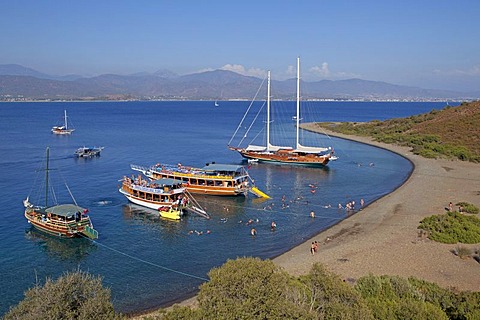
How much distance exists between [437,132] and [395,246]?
6391 cm

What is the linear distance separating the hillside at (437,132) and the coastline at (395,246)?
22.8m

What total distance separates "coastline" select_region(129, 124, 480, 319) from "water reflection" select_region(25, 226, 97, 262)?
404 inches

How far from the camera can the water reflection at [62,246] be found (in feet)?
95.5

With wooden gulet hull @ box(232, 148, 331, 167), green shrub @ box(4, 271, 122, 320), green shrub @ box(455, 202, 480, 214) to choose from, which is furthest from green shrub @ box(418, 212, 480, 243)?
wooden gulet hull @ box(232, 148, 331, 167)

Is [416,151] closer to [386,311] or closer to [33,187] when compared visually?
[33,187]

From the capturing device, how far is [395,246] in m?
29.0

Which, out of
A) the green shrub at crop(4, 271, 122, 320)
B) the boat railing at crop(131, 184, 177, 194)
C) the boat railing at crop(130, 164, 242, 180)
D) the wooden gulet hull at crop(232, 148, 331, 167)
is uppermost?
the green shrub at crop(4, 271, 122, 320)

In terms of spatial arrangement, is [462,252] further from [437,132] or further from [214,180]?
[437,132]

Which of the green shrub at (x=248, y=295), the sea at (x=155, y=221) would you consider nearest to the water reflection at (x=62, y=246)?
the sea at (x=155, y=221)

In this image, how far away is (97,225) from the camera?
35.0 metres

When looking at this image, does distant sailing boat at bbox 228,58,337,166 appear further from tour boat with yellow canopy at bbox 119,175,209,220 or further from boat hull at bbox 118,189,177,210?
boat hull at bbox 118,189,177,210

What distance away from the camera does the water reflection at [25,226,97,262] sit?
29.1 metres

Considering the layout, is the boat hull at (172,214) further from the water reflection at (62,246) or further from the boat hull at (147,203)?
the water reflection at (62,246)

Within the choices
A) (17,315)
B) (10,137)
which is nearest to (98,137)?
(10,137)
